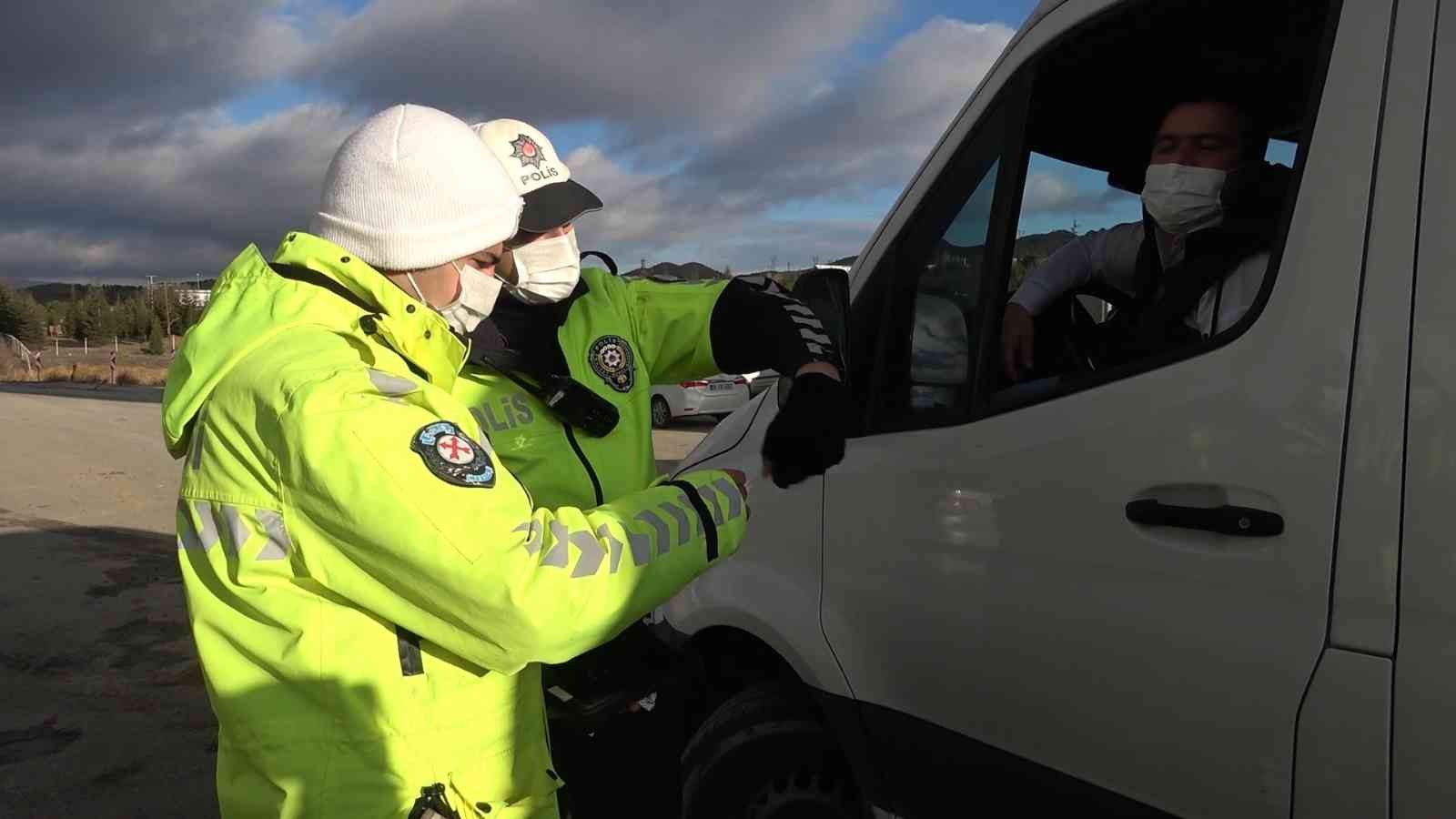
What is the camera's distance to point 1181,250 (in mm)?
1942

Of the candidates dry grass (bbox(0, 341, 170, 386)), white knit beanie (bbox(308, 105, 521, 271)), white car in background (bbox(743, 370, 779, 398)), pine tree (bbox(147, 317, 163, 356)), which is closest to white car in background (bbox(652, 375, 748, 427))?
white car in background (bbox(743, 370, 779, 398))

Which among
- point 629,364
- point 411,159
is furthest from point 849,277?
point 411,159

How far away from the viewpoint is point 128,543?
22.2ft

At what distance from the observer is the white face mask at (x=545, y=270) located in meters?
1.88

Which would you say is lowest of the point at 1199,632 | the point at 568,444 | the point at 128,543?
the point at 128,543

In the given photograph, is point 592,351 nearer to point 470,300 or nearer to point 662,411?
point 470,300

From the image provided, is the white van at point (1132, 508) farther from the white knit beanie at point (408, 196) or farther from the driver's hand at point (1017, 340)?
the white knit beanie at point (408, 196)

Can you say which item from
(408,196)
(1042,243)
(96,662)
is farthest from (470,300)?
(96,662)

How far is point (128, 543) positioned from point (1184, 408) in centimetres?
733

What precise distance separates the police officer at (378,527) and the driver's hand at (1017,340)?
2.61 ft

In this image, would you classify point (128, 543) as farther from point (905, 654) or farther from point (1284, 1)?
point (1284, 1)

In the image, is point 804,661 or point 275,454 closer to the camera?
point 275,454

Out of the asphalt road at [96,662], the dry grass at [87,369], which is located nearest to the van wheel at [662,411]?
the asphalt road at [96,662]

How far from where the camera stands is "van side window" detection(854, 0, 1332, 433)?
5.56 feet
